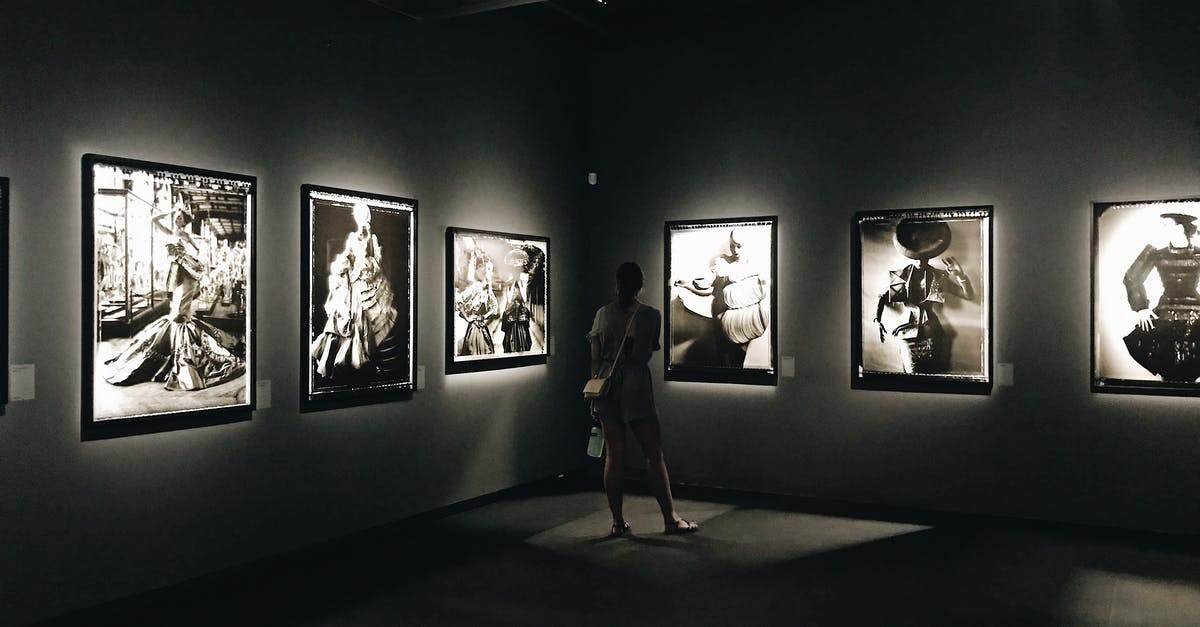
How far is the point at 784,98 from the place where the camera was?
863 cm

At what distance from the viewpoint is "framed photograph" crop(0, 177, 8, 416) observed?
473cm

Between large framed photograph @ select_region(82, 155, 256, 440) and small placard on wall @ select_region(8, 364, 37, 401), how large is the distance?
0.27 meters

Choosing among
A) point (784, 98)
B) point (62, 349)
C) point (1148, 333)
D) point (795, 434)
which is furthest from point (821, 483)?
point (62, 349)

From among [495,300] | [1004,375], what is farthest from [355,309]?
[1004,375]

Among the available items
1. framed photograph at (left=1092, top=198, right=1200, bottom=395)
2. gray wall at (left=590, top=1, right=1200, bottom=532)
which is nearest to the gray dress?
gray wall at (left=590, top=1, right=1200, bottom=532)

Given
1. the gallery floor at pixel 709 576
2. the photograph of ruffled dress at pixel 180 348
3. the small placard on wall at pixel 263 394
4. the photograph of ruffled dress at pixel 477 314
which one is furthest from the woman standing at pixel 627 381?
the photograph of ruffled dress at pixel 180 348

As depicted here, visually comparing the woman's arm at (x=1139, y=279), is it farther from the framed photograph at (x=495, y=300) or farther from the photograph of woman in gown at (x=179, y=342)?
the photograph of woman in gown at (x=179, y=342)

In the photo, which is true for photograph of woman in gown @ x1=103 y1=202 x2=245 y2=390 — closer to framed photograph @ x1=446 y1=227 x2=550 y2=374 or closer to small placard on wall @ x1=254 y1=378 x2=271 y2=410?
small placard on wall @ x1=254 y1=378 x2=271 y2=410

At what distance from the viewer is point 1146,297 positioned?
7.06m

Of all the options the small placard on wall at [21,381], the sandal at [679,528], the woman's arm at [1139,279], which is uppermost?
the woman's arm at [1139,279]

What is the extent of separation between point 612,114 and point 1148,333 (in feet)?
17.8

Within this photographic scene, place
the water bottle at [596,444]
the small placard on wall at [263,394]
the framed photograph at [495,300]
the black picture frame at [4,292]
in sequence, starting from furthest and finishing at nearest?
the framed photograph at [495,300] < the water bottle at [596,444] < the small placard on wall at [263,394] < the black picture frame at [4,292]

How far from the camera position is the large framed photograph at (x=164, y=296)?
16.9 ft

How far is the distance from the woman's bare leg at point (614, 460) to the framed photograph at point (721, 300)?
6.99 feet
